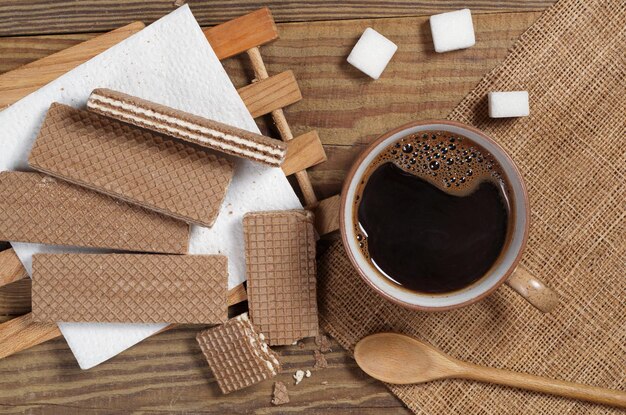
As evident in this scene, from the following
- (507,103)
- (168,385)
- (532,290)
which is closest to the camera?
(532,290)

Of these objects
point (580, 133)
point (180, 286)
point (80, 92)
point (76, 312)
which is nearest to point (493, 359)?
point (580, 133)

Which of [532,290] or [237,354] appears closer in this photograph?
[532,290]

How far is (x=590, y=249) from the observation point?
3.56ft

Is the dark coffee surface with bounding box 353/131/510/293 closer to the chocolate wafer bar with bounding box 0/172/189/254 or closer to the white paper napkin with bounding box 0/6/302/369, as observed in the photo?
the white paper napkin with bounding box 0/6/302/369

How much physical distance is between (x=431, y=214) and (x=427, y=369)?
0.85ft

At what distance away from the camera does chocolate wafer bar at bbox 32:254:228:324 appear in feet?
3.54

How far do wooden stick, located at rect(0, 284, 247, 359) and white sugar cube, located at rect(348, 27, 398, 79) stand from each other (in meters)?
0.41

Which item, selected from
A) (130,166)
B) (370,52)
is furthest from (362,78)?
(130,166)

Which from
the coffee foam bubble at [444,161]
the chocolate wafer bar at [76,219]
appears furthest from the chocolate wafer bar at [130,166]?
the coffee foam bubble at [444,161]

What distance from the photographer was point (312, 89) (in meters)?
1.11

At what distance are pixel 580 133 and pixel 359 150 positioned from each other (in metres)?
0.35

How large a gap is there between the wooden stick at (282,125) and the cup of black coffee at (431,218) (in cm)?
12

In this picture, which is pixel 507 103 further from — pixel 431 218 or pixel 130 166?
pixel 130 166

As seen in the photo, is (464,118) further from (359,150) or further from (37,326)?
(37,326)
